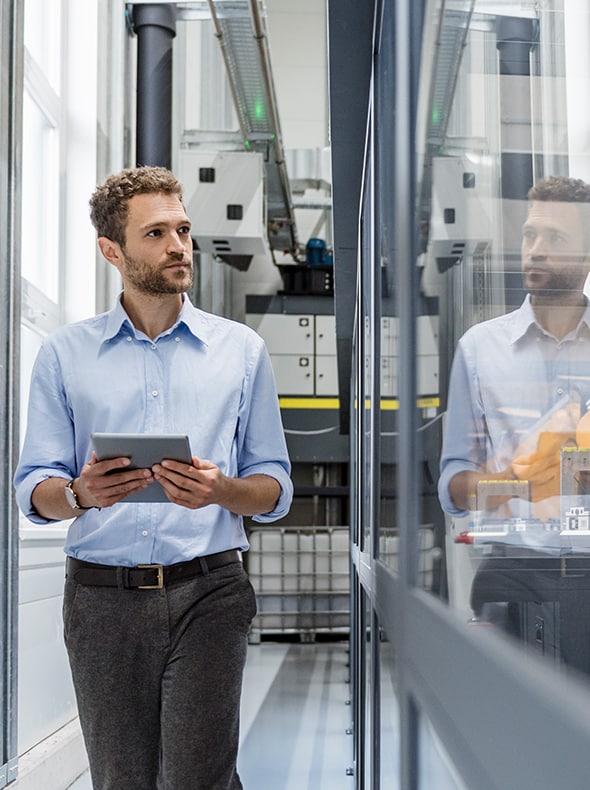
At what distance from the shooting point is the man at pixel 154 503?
1594mm

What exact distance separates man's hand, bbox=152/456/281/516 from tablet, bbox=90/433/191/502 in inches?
0.6

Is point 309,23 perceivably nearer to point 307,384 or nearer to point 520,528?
point 307,384

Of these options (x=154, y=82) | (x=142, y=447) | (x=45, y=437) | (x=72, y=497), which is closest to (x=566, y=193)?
(x=142, y=447)

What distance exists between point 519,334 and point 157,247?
1.41m

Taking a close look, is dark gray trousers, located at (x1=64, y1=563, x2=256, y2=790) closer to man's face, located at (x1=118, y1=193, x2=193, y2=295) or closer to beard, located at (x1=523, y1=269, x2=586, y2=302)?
man's face, located at (x1=118, y1=193, x2=193, y2=295)

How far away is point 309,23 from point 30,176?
18.5 feet

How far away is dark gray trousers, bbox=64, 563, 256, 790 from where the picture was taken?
62.6 inches

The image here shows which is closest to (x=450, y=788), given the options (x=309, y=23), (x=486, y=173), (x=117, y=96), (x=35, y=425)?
(x=486, y=173)

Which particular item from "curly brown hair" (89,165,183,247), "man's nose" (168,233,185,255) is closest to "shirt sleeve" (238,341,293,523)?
"man's nose" (168,233,185,255)

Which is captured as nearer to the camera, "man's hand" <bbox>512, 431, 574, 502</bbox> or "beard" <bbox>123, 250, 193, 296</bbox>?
"man's hand" <bbox>512, 431, 574, 502</bbox>

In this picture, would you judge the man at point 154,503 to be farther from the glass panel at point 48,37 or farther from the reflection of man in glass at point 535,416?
the glass panel at point 48,37

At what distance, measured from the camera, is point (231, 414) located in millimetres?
1747

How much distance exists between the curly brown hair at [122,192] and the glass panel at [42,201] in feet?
7.64

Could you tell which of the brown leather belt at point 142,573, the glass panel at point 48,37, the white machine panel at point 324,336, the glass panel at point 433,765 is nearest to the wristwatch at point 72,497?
the brown leather belt at point 142,573
